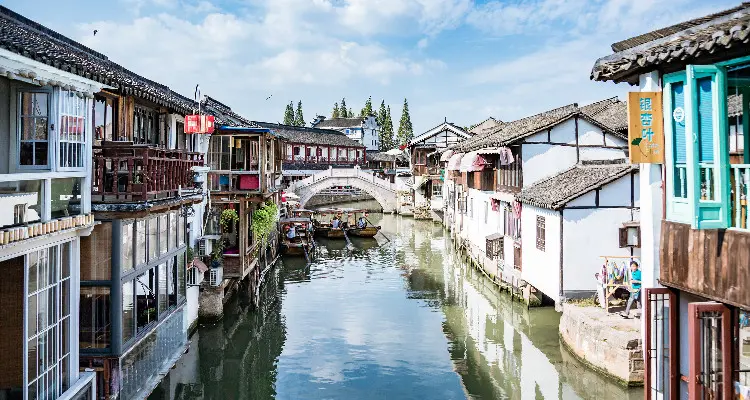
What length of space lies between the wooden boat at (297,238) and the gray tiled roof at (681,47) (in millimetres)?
29121

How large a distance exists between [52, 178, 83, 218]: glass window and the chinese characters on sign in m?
8.68

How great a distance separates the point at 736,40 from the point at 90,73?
9.14 meters

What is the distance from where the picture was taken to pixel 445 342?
20.0 metres

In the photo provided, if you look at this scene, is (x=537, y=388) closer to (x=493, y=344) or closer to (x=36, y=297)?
(x=493, y=344)

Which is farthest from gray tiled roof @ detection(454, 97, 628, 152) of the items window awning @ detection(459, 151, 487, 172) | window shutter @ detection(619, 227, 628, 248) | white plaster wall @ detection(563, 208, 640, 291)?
window shutter @ detection(619, 227, 628, 248)

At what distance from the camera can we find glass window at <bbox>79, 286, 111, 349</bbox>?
10.7 metres

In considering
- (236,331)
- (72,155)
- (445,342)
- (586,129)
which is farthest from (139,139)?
(586,129)

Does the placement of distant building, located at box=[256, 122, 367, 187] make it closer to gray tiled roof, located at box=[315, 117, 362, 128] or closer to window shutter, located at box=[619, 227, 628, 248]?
gray tiled roof, located at box=[315, 117, 362, 128]

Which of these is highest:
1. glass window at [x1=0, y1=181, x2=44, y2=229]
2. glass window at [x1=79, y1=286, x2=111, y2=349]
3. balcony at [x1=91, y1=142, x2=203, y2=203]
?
balcony at [x1=91, y1=142, x2=203, y2=203]

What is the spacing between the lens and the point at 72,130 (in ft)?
32.0

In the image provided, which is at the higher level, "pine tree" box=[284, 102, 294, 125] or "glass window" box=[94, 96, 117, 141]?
"pine tree" box=[284, 102, 294, 125]

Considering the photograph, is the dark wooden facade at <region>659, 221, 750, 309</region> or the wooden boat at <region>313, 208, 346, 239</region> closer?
the dark wooden facade at <region>659, 221, 750, 309</region>

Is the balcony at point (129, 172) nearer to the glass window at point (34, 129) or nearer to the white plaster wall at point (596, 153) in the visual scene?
the glass window at point (34, 129)

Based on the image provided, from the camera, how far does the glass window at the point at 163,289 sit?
13.2 metres
